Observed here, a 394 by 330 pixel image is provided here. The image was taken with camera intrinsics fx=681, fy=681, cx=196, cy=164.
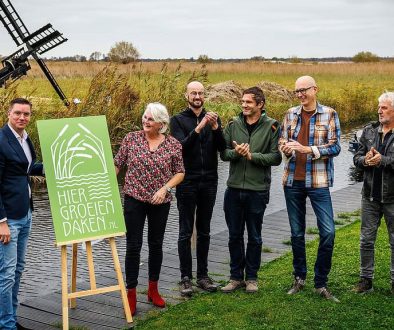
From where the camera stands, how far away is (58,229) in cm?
563

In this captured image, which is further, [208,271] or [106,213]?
[208,271]

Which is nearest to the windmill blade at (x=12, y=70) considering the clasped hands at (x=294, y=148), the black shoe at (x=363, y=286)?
the clasped hands at (x=294, y=148)

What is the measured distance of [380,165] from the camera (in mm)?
5992

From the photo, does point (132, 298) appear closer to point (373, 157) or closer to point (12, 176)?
point (12, 176)

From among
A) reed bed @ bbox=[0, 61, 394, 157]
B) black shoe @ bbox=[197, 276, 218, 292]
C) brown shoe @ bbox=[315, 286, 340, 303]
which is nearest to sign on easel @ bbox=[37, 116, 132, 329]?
black shoe @ bbox=[197, 276, 218, 292]

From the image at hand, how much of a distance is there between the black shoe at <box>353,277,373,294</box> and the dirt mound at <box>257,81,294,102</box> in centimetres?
2239

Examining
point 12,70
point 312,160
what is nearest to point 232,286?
point 312,160

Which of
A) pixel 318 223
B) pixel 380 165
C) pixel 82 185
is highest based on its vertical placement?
pixel 380 165

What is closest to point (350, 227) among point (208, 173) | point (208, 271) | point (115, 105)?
point (208, 271)

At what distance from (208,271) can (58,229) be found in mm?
2179

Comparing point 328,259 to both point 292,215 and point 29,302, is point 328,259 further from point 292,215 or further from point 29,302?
point 29,302

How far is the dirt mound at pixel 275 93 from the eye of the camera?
29.1 meters

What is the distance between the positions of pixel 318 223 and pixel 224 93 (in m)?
21.9

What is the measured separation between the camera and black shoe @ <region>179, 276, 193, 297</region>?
6379 mm
